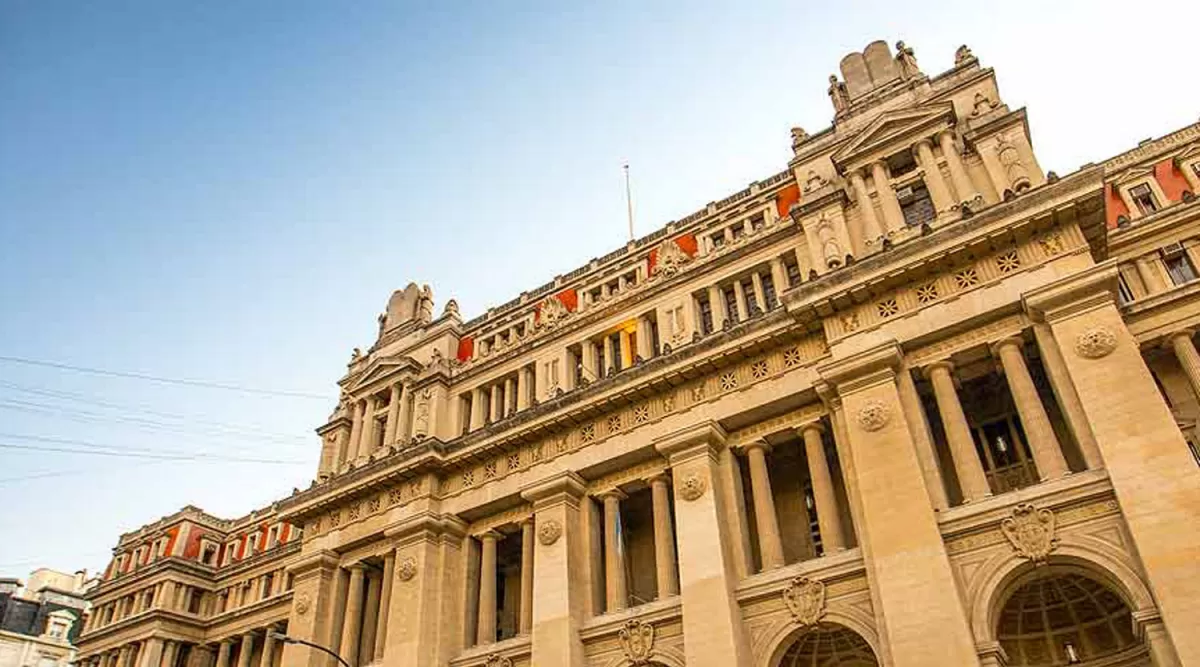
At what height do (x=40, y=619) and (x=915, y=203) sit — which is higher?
(x=40, y=619)

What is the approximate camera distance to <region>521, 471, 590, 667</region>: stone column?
92.1ft

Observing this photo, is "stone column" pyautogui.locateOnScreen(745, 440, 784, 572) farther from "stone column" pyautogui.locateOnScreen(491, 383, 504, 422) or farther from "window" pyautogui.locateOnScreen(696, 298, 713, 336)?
"stone column" pyautogui.locateOnScreen(491, 383, 504, 422)

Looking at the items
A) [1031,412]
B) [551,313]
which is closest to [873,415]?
[1031,412]

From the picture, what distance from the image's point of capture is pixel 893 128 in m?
30.5

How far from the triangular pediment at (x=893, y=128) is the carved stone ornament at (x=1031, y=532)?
48.7 feet

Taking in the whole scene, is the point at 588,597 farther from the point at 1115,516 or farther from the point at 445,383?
the point at 1115,516

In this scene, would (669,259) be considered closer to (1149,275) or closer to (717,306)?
(717,306)

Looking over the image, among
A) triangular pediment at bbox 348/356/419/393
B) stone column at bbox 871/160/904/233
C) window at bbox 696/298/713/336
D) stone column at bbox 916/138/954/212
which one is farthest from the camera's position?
triangular pediment at bbox 348/356/419/393

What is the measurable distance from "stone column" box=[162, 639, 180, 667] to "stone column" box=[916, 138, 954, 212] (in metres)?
53.5

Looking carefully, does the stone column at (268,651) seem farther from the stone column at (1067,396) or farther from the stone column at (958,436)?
the stone column at (1067,396)

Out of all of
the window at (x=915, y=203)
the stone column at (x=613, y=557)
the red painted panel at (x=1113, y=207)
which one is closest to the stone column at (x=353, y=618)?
the stone column at (x=613, y=557)

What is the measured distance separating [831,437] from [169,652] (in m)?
47.1

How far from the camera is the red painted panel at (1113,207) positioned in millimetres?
31684

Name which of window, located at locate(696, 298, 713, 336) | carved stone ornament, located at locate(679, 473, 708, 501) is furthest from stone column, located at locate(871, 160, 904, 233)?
carved stone ornament, located at locate(679, 473, 708, 501)
